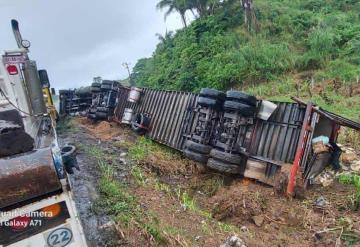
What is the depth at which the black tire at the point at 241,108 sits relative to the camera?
641 cm

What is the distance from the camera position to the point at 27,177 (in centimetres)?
227

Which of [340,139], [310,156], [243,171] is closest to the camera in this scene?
[310,156]

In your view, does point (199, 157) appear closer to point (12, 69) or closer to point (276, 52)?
point (12, 69)

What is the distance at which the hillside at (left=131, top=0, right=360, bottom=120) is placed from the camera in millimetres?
14570

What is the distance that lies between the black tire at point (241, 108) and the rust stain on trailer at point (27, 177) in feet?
15.0

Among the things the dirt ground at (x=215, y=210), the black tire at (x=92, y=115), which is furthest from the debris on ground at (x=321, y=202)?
the black tire at (x=92, y=115)

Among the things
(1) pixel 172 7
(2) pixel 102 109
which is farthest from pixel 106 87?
(1) pixel 172 7

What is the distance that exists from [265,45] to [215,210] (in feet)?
50.9

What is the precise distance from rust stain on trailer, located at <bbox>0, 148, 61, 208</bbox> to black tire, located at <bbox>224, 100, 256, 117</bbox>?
456cm

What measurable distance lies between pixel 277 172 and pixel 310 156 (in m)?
0.66

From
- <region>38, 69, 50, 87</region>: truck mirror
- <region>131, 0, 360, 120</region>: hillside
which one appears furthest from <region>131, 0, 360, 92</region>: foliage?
<region>38, 69, 50, 87</region>: truck mirror

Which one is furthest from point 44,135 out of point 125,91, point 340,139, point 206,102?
point 125,91

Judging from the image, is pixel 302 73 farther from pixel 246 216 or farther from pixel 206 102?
pixel 246 216

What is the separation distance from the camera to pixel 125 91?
1189cm
